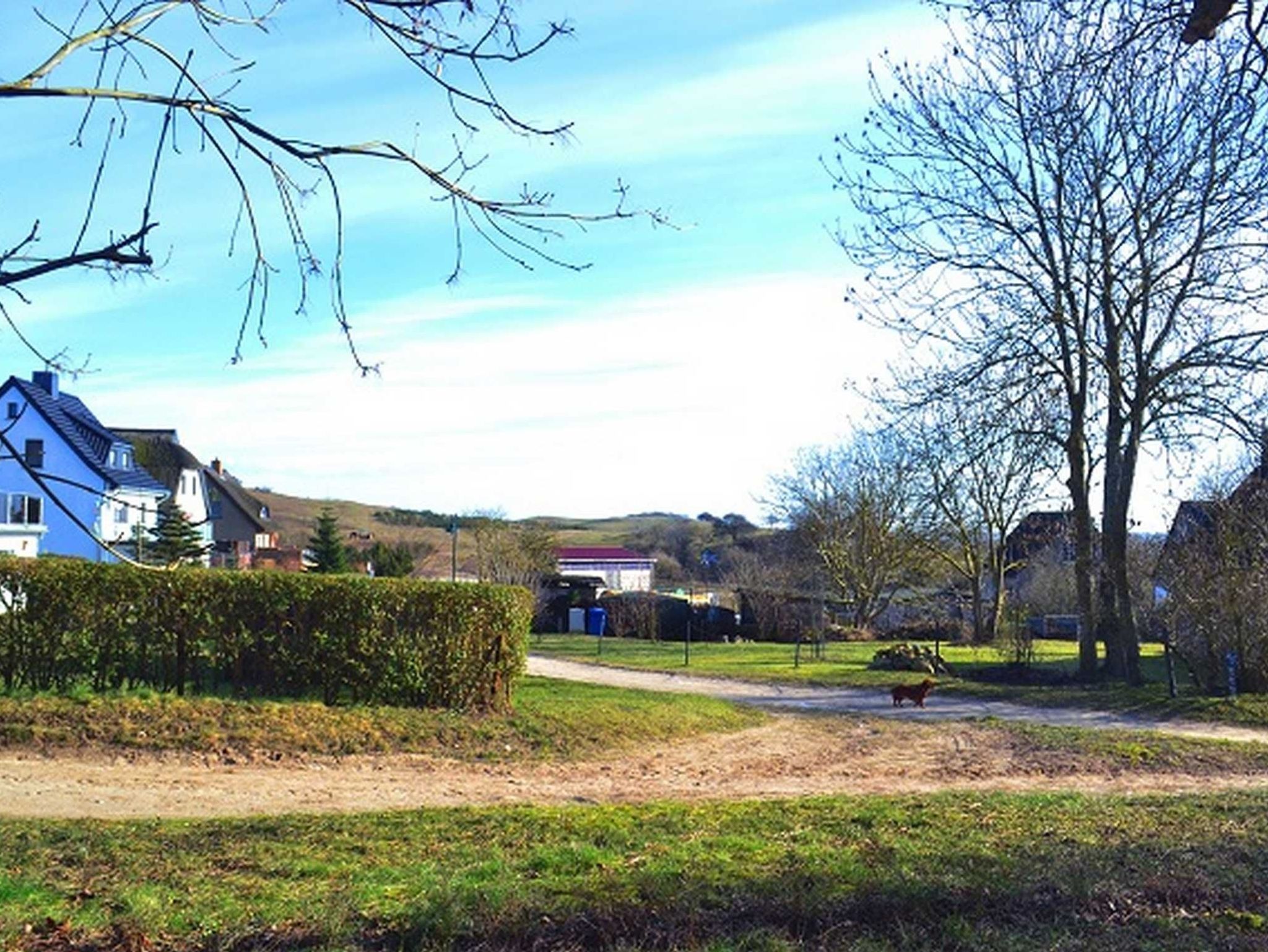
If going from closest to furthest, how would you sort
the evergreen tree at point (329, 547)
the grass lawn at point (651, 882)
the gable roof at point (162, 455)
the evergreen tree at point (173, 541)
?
1. the grass lawn at point (651, 882)
2. the evergreen tree at point (173, 541)
3. the evergreen tree at point (329, 547)
4. the gable roof at point (162, 455)

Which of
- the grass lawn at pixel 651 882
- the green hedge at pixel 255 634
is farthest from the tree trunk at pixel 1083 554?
the grass lawn at pixel 651 882

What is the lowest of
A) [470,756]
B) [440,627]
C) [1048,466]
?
[470,756]

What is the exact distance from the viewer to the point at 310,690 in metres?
16.2

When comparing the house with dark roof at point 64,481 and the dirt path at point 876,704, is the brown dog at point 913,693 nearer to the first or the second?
the dirt path at point 876,704

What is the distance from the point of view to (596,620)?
46.6 m

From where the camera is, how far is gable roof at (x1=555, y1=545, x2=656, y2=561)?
7444cm

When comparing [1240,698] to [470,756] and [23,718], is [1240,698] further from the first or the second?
[23,718]

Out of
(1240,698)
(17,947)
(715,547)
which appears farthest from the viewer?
(715,547)

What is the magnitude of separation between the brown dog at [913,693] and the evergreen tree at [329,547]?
36.1m

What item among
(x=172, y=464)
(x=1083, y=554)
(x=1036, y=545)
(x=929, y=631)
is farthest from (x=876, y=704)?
(x=172, y=464)

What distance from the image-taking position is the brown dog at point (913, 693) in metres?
21.4

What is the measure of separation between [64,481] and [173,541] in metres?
1.92

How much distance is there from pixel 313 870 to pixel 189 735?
7.45 meters

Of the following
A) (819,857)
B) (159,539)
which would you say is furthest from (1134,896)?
(159,539)
